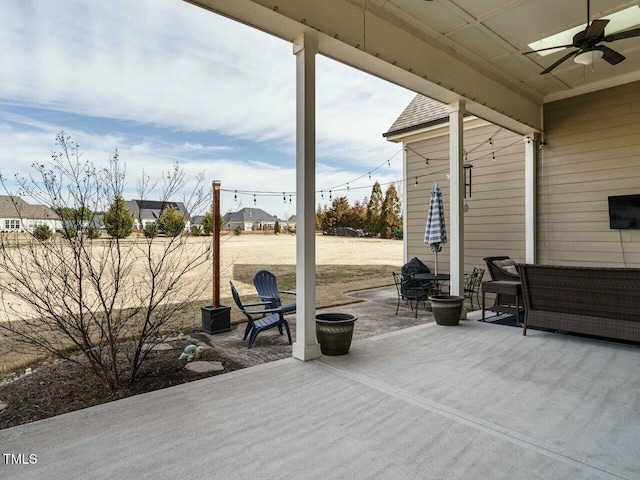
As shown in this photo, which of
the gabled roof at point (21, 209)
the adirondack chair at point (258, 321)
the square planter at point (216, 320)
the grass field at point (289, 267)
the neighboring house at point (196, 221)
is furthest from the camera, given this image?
the grass field at point (289, 267)

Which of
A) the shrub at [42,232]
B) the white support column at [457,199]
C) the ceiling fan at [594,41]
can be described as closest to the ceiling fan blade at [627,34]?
the ceiling fan at [594,41]

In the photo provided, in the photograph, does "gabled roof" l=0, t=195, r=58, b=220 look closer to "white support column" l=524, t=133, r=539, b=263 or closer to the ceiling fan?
the ceiling fan

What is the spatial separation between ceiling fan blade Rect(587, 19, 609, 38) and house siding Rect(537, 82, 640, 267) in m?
3.09

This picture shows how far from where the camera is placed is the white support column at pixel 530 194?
666 cm

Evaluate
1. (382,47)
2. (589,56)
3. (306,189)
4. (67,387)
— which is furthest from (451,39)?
(67,387)

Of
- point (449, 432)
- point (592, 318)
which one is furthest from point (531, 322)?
point (449, 432)

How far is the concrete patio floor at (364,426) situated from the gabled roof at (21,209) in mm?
1586

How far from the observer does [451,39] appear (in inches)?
189

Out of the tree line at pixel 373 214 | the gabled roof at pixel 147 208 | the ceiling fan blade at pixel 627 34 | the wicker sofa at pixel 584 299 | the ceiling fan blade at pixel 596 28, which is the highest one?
the ceiling fan blade at pixel 596 28

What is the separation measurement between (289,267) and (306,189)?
32.0ft

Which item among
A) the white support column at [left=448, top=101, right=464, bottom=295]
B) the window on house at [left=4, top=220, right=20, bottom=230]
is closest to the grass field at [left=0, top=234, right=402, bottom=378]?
the window on house at [left=4, top=220, right=20, bottom=230]

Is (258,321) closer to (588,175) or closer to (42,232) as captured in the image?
(42,232)

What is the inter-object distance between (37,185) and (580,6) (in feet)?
18.8

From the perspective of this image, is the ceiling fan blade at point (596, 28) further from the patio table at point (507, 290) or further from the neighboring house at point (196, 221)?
the neighboring house at point (196, 221)
